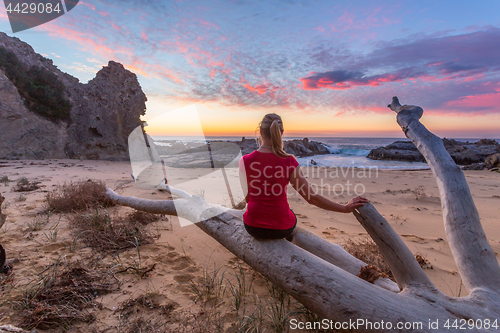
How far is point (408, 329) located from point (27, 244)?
14.3 ft

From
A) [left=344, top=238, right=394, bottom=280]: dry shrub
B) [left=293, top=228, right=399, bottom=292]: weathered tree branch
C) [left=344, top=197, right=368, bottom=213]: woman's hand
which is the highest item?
[left=344, top=197, right=368, bottom=213]: woman's hand

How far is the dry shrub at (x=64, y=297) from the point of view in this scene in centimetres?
179

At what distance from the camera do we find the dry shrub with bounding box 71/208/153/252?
3.11m

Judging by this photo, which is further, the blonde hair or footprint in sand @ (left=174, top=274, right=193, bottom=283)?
footprint in sand @ (left=174, top=274, right=193, bottom=283)

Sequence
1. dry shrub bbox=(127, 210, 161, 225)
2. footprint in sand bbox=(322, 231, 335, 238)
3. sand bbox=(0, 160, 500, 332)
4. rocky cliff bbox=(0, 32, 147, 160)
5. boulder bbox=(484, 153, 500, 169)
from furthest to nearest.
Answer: boulder bbox=(484, 153, 500, 169) → rocky cliff bbox=(0, 32, 147, 160) → dry shrub bbox=(127, 210, 161, 225) → footprint in sand bbox=(322, 231, 335, 238) → sand bbox=(0, 160, 500, 332)

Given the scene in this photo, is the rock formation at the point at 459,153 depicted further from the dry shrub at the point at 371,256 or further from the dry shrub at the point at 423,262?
the dry shrub at the point at 371,256

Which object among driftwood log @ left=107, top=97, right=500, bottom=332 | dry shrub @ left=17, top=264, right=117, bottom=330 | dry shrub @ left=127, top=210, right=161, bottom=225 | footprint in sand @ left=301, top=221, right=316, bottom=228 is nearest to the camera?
driftwood log @ left=107, top=97, right=500, bottom=332

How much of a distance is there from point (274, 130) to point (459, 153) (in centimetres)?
2097

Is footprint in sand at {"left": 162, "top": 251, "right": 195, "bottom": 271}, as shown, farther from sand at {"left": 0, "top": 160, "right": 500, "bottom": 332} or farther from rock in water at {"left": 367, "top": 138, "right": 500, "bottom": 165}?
rock in water at {"left": 367, "top": 138, "right": 500, "bottom": 165}

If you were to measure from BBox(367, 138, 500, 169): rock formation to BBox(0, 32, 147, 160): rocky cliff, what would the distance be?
68.7ft

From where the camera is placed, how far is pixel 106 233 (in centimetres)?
329

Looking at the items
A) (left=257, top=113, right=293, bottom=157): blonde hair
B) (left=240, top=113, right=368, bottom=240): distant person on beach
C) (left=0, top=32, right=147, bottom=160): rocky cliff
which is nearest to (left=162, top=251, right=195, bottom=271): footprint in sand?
(left=240, top=113, right=368, bottom=240): distant person on beach

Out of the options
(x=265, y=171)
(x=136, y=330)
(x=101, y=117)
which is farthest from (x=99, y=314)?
(x=101, y=117)

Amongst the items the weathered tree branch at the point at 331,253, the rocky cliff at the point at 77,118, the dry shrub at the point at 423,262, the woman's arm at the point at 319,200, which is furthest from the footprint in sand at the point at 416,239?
the rocky cliff at the point at 77,118
